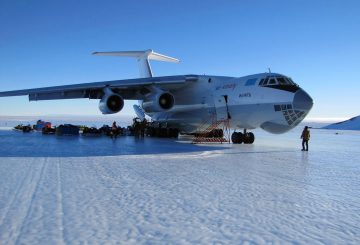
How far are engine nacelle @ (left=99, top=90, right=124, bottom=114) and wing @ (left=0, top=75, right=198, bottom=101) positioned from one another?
0.53 m

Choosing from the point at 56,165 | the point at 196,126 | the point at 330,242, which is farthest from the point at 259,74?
the point at 330,242

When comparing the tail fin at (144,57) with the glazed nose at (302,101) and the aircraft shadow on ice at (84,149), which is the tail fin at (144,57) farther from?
the glazed nose at (302,101)

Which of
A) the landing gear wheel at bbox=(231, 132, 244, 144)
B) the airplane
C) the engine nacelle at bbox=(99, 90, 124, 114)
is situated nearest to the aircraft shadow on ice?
the engine nacelle at bbox=(99, 90, 124, 114)

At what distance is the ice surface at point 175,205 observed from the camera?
3.27 meters

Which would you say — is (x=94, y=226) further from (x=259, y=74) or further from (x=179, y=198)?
(x=259, y=74)

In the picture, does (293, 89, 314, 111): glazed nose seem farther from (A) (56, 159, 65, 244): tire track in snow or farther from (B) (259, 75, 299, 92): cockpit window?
(A) (56, 159, 65, 244): tire track in snow

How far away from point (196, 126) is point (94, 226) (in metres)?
15.2

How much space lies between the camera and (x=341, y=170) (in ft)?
25.3

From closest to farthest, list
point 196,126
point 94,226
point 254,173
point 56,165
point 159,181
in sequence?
point 94,226
point 159,181
point 254,173
point 56,165
point 196,126

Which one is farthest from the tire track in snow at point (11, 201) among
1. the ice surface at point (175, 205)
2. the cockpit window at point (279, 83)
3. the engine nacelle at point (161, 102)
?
the engine nacelle at point (161, 102)

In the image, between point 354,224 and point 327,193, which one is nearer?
point 354,224

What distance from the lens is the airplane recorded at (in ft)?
42.0

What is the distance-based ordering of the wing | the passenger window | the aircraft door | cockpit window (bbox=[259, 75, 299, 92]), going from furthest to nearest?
the wing, the aircraft door, the passenger window, cockpit window (bbox=[259, 75, 299, 92])

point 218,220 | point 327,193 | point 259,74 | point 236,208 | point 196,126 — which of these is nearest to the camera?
point 218,220
